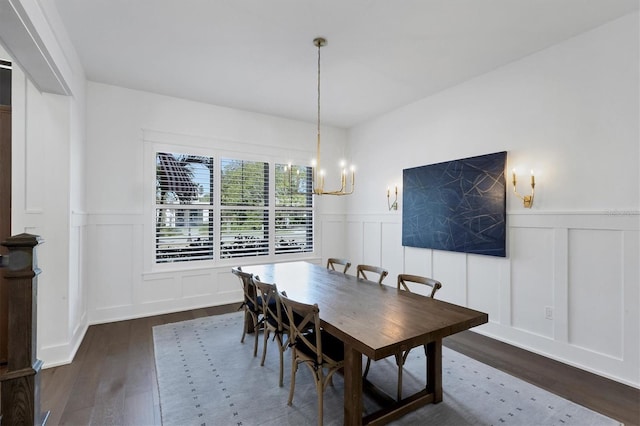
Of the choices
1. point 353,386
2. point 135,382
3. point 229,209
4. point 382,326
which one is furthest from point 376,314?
point 229,209

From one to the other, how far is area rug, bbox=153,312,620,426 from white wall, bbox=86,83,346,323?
128 cm

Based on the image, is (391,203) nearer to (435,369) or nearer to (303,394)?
(435,369)

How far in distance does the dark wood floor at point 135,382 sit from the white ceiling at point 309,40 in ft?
10.1

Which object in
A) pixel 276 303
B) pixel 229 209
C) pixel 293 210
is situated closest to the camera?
pixel 276 303

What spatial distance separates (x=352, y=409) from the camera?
186 cm

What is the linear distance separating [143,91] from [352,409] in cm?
450

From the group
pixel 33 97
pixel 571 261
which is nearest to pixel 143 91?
pixel 33 97

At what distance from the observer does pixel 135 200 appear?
13.5 ft

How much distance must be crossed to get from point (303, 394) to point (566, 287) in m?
2.65

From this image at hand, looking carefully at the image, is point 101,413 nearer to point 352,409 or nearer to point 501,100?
point 352,409

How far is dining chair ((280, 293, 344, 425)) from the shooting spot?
1.92 m

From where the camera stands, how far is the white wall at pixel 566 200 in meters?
2.57

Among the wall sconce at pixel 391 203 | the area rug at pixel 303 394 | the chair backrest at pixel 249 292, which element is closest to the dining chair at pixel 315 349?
the area rug at pixel 303 394

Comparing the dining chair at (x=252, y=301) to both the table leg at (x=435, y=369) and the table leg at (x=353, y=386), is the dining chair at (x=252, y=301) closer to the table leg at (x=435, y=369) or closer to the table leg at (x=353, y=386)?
the table leg at (x=353, y=386)
